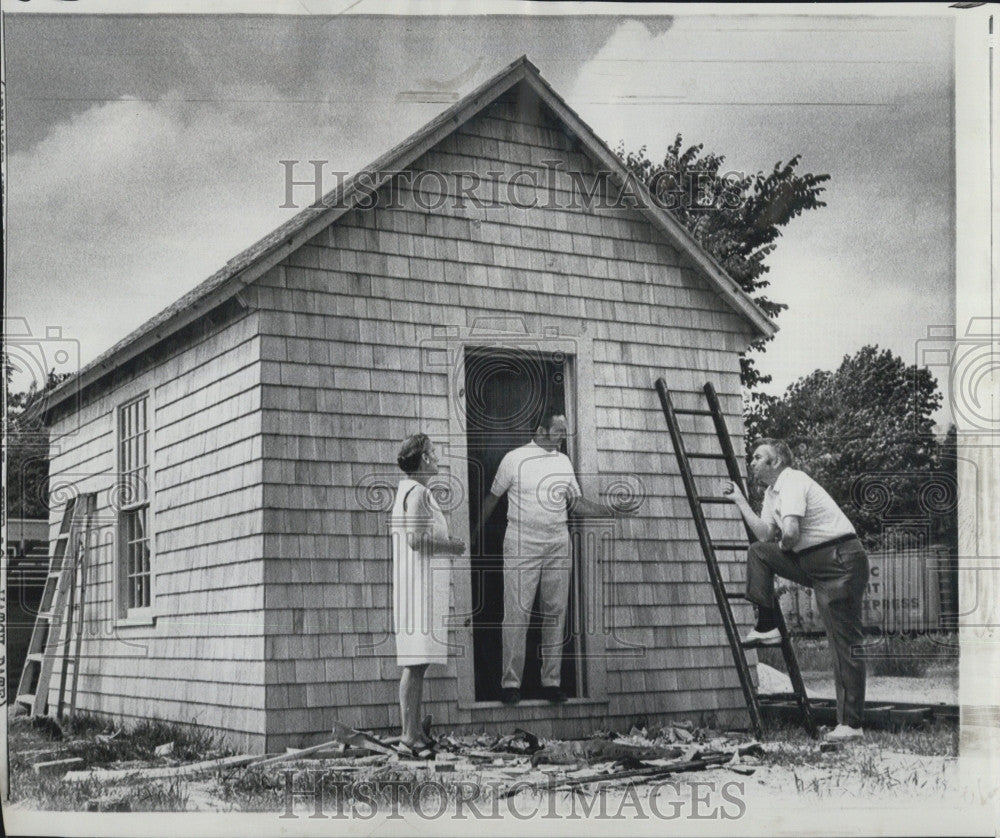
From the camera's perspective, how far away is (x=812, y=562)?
7246 millimetres

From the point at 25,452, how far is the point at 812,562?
4.87 meters

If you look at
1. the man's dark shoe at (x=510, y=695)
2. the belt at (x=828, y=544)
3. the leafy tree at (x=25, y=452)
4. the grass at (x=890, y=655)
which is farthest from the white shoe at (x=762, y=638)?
the leafy tree at (x=25, y=452)

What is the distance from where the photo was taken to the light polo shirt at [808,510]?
7.25m

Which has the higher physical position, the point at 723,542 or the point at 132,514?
the point at 132,514

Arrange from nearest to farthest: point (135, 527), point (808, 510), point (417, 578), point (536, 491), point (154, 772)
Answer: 1. point (417, 578)
2. point (154, 772)
3. point (536, 491)
4. point (808, 510)
5. point (135, 527)

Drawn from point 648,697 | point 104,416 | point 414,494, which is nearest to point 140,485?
point 104,416

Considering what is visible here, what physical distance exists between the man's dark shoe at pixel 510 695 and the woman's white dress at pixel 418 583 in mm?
411

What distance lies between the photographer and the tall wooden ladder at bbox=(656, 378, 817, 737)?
23.6ft

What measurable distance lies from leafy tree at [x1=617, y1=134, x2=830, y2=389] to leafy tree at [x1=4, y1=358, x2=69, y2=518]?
3.95 metres

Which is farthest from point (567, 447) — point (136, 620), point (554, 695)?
point (136, 620)

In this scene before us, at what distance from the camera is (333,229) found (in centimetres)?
699

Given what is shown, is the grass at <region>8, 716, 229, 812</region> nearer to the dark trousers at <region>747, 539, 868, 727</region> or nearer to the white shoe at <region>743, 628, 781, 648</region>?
the white shoe at <region>743, 628, 781, 648</region>

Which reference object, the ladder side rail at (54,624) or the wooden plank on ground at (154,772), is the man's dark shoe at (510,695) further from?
the ladder side rail at (54,624)

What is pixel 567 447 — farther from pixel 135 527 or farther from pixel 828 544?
pixel 135 527
